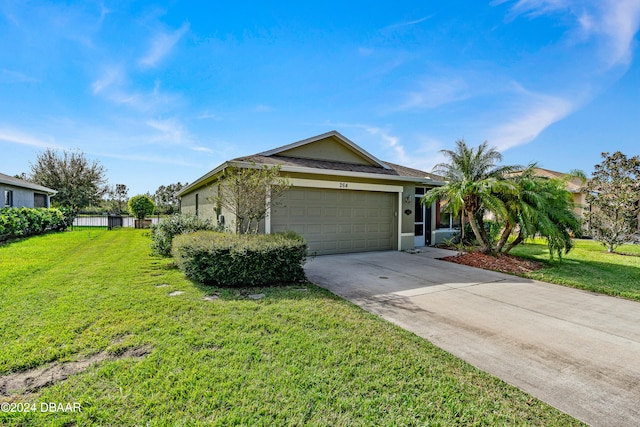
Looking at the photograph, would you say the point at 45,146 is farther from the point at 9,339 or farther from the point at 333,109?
the point at 9,339

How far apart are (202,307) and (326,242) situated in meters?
5.85

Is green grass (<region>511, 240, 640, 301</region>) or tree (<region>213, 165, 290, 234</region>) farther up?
tree (<region>213, 165, 290, 234</region>)

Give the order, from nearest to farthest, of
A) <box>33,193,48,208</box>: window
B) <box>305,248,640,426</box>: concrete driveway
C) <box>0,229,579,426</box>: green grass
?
<box>0,229,579,426</box>: green grass
<box>305,248,640,426</box>: concrete driveway
<box>33,193,48,208</box>: window

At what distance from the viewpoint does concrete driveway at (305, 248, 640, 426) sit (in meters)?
2.76

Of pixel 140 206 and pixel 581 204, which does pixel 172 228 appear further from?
pixel 140 206

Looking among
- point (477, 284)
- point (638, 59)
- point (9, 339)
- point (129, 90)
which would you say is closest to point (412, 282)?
point (477, 284)

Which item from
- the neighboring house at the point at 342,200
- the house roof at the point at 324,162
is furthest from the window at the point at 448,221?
the house roof at the point at 324,162

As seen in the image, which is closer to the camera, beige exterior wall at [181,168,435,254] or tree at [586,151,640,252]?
beige exterior wall at [181,168,435,254]

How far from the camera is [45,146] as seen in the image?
27.7 metres

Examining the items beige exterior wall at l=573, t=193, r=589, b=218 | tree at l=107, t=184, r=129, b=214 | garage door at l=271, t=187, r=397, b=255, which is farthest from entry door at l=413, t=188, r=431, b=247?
tree at l=107, t=184, r=129, b=214

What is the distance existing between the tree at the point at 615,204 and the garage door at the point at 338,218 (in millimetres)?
9243

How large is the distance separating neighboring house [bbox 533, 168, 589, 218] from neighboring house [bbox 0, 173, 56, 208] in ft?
81.1

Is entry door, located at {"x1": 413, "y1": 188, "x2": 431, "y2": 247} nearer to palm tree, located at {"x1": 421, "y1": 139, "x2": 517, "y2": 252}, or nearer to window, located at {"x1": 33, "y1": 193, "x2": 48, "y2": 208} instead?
palm tree, located at {"x1": 421, "y1": 139, "x2": 517, "y2": 252}

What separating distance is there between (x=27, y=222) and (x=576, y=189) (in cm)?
3026
